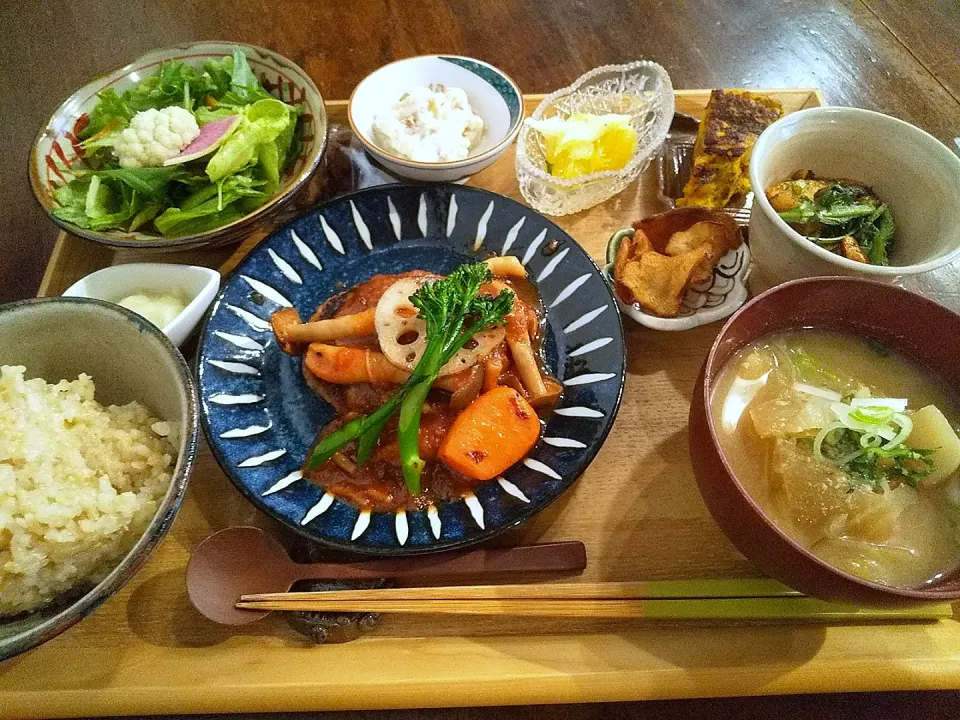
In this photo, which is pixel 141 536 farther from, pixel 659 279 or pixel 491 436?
pixel 659 279

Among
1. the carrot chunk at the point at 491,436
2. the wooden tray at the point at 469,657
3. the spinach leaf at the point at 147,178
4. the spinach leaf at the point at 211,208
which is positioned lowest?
the wooden tray at the point at 469,657

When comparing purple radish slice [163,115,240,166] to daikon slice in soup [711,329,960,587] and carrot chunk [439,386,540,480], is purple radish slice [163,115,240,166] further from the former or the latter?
daikon slice in soup [711,329,960,587]

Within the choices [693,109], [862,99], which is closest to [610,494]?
[693,109]

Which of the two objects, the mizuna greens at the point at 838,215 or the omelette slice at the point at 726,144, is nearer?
the mizuna greens at the point at 838,215

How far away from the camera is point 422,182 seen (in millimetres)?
2168

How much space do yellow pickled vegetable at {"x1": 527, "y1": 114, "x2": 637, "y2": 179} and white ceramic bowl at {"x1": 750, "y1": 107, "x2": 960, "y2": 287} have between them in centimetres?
52

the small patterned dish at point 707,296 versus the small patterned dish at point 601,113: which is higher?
the small patterned dish at point 601,113

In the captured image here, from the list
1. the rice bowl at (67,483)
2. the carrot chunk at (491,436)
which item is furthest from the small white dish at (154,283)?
the carrot chunk at (491,436)

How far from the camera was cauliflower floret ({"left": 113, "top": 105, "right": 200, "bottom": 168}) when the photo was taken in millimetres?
2090

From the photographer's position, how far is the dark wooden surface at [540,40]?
2934mm

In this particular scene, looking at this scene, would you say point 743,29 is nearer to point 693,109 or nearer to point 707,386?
point 693,109

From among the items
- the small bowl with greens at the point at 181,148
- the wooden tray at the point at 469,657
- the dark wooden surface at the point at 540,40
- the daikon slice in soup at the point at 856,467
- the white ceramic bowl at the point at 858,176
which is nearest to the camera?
the daikon slice in soup at the point at 856,467

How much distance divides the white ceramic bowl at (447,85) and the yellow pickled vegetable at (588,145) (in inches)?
5.9

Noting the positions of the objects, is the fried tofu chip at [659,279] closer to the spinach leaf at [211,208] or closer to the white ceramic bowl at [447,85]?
the white ceramic bowl at [447,85]
